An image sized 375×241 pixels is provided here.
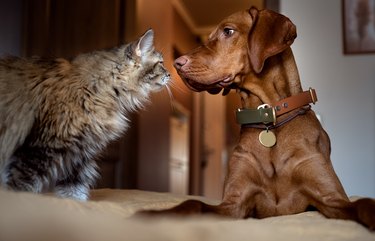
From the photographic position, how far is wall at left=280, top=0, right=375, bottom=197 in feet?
9.02

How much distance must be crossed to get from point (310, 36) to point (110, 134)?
176 cm

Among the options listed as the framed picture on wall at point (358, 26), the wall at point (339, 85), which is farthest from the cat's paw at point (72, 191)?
the framed picture on wall at point (358, 26)

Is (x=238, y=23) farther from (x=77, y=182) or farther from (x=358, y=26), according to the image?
(x=358, y=26)

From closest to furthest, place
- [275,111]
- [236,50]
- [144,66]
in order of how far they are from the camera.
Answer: [275,111] < [236,50] < [144,66]

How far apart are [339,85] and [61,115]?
6.38 feet

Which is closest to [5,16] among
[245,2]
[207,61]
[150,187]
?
[150,187]

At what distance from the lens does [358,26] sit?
9.39ft

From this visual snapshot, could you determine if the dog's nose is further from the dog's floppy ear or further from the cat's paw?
the cat's paw

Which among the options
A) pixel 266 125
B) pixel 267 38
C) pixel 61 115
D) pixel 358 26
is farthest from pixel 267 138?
pixel 358 26

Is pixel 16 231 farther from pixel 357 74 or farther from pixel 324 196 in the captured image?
pixel 357 74

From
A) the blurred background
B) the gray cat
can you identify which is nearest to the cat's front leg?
the gray cat

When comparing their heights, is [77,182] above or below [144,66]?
below

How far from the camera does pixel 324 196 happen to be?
1.22m

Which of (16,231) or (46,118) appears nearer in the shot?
(16,231)
